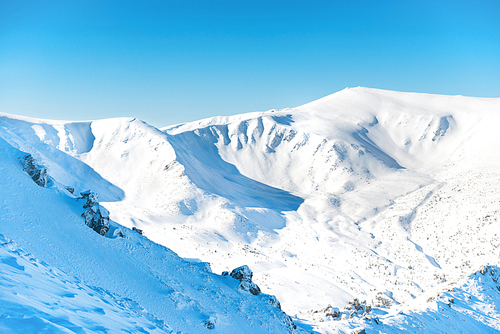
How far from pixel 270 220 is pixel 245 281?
84.2 feet

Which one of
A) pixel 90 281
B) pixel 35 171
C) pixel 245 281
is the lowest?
pixel 245 281

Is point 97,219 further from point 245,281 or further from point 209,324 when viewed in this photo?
point 245,281

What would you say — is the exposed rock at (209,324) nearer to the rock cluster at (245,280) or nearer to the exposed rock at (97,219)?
the rock cluster at (245,280)

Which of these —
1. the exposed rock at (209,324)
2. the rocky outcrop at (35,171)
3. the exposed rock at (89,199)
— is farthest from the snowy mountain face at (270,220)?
the rocky outcrop at (35,171)

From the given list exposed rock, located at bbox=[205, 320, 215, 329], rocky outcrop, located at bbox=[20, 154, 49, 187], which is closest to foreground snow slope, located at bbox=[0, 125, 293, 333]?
exposed rock, located at bbox=[205, 320, 215, 329]

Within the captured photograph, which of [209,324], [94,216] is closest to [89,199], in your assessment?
[94,216]

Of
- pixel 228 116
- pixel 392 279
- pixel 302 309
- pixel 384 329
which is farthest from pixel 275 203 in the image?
pixel 228 116

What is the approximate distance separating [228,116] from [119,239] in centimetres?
10110

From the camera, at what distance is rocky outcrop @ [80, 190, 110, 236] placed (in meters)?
10.1

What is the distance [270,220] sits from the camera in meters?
37.6

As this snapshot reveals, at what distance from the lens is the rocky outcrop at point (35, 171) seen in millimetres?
10477

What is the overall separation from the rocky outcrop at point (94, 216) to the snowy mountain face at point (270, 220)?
112 mm

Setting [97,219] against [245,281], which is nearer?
[97,219]

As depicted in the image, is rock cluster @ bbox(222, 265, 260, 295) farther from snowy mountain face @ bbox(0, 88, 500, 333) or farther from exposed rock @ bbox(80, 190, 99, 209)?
exposed rock @ bbox(80, 190, 99, 209)
